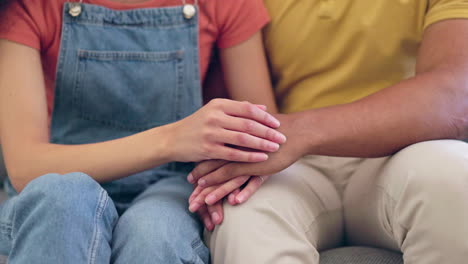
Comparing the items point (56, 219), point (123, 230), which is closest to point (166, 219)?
point (123, 230)

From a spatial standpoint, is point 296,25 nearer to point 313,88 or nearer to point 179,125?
point 313,88

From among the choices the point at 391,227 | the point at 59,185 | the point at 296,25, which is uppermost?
the point at 296,25

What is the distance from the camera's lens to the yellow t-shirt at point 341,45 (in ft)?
3.28

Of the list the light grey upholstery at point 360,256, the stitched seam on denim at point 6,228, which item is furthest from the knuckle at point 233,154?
the stitched seam on denim at point 6,228

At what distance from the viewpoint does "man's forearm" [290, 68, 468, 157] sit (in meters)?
0.85

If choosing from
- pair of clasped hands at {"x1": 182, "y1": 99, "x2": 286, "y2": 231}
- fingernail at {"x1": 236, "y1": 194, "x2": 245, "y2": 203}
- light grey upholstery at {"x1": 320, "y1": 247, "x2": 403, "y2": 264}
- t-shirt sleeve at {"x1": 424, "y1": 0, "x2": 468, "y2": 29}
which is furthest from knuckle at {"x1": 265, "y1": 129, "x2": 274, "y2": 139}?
t-shirt sleeve at {"x1": 424, "y1": 0, "x2": 468, "y2": 29}

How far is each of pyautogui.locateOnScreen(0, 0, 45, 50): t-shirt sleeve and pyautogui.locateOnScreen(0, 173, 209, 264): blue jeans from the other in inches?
11.6

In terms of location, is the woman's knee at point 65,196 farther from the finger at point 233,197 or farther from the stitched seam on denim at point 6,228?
the finger at point 233,197

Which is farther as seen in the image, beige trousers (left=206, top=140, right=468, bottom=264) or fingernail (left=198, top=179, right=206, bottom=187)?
fingernail (left=198, top=179, right=206, bottom=187)

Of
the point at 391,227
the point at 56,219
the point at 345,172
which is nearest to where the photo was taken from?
the point at 56,219

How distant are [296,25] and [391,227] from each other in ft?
1.41

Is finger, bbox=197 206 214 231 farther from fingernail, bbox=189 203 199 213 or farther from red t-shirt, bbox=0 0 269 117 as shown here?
red t-shirt, bbox=0 0 269 117

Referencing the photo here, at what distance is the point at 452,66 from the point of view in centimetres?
88

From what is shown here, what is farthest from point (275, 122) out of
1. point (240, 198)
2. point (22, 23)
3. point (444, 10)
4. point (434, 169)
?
point (22, 23)
